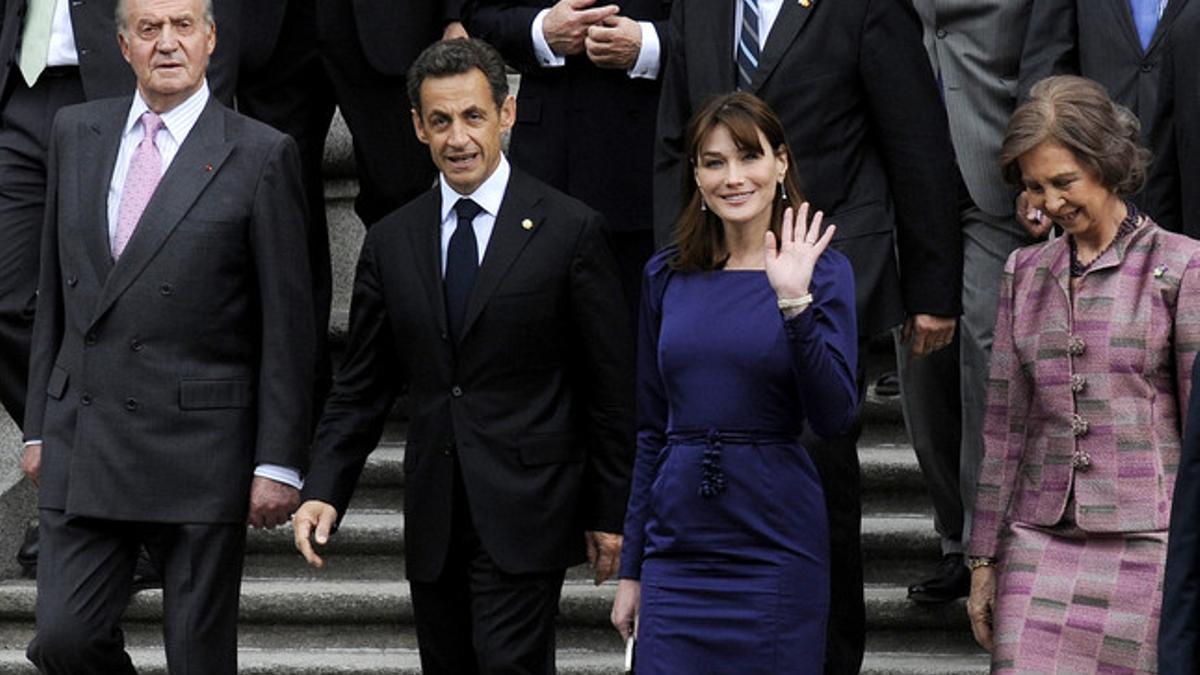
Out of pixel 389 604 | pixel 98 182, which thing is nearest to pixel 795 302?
pixel 98 182

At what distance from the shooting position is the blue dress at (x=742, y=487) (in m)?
5.53

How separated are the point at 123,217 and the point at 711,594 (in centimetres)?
165

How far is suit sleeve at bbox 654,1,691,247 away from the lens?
6.44 m

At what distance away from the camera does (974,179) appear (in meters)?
6.80

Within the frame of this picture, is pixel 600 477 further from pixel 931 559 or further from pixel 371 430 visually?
pixel 931 559

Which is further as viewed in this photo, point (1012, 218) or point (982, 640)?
point (1012, 218)

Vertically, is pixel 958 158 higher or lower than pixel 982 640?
higher

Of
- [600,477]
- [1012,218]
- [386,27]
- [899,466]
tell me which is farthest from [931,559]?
[386,27]

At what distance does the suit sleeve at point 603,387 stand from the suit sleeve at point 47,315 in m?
1.20

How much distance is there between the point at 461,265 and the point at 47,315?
96 cm

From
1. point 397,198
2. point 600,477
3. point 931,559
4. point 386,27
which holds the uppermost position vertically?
point 386,27

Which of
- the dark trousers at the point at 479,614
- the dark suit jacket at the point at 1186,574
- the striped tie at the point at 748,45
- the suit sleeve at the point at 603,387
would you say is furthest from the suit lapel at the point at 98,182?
the dark suit jacket at the point at 1186,574

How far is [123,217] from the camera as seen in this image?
614 cm

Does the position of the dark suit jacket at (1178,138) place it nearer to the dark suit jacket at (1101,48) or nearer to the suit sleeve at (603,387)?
the dark suit jacket at (1101,48)
